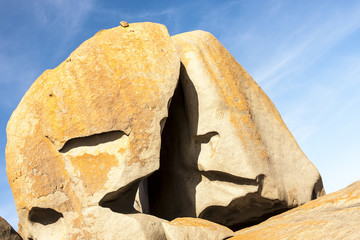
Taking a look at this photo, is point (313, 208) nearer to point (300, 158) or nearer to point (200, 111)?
point (300, 158)

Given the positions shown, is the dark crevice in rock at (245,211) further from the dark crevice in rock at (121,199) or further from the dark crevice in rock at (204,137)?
the dark crevice in rock at (121,199)

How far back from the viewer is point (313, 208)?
540 cm

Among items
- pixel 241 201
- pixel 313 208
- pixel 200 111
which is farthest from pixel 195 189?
pixel 313 208

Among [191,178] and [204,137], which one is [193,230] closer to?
[191,178]

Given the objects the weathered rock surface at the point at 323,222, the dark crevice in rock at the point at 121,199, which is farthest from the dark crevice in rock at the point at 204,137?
the weathered rock surface at the point at 323,222

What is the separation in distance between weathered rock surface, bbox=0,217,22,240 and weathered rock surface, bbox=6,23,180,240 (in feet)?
1.82

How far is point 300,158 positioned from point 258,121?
940 millimetres

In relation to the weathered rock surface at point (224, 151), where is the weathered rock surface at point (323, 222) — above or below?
below

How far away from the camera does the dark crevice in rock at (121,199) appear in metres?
5.05

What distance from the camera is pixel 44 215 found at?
529 cm

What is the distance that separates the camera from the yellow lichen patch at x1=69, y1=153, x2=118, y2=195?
5.03 meters

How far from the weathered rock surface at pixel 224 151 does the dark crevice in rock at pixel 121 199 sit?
1207mm

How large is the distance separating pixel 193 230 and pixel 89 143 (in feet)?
5.44

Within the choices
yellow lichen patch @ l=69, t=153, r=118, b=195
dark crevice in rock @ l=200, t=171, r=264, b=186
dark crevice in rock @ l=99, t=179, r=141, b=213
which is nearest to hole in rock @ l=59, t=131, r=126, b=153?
yellow lichen patch @ l=69, t=153, r=118, b=195
